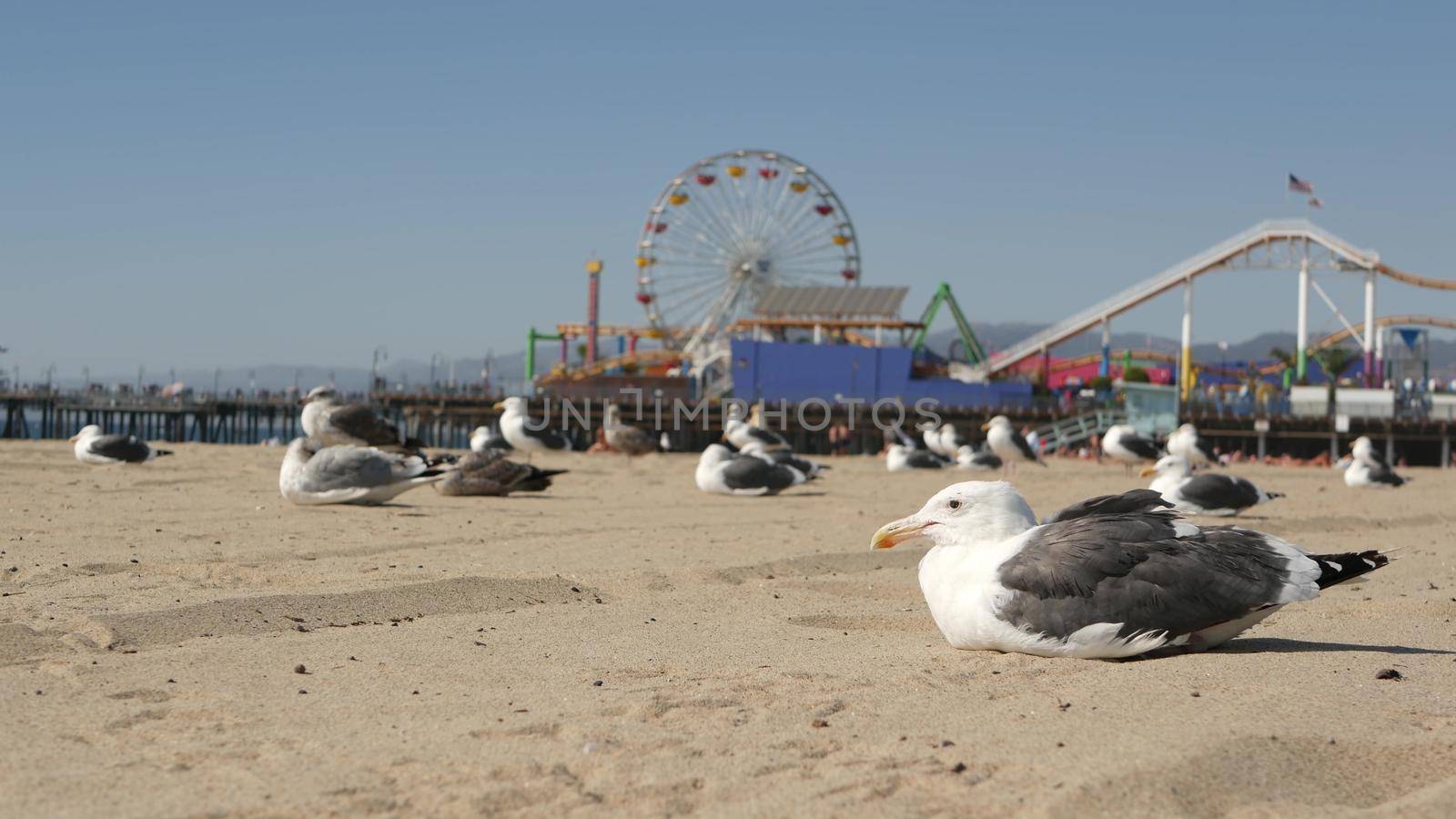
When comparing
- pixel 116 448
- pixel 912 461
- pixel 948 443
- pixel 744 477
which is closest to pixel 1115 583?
pixel 744 477

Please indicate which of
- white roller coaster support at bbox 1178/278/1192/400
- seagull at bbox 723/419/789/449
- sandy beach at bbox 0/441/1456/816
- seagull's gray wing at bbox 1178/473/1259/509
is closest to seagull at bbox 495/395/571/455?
seagull at bbox 723/419/789/449

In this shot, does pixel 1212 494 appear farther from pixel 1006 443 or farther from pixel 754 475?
pixel 1006 443

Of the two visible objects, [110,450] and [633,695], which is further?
[110,450]

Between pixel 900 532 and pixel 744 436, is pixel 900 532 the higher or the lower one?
the higher one

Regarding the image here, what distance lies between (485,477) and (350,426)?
2546 millimetres

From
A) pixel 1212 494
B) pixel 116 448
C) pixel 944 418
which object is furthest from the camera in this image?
pixel 944 418

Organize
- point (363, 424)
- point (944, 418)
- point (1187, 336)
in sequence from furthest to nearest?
point (1187, 336) → point (944, 418) → point (363, 424)

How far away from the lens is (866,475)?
72.5 ft

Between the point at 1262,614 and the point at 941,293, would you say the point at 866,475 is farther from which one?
the point at 941,293

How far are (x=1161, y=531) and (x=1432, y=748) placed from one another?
1682 mm

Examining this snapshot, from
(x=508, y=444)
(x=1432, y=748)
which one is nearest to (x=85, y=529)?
(x=1432, y=748)

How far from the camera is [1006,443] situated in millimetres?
25688

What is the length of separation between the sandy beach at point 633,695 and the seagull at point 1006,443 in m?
→ 16.5

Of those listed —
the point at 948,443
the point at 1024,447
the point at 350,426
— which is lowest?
the point at 948,443
